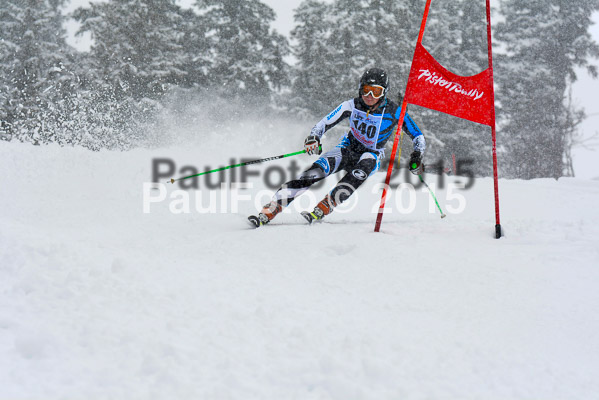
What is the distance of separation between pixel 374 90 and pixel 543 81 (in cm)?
2100

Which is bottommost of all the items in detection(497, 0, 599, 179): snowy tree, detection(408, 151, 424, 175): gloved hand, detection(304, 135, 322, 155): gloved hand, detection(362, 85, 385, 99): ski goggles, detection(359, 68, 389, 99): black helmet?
detection(408, 151, 424, 175): gloved hand

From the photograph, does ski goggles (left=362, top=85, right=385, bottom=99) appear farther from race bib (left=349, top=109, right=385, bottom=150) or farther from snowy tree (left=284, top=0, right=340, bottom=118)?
snowy tree (left=284, top=0, right=340, bottom=118)

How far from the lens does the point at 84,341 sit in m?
2.28

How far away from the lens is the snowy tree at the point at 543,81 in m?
22.5

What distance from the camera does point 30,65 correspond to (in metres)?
21.5

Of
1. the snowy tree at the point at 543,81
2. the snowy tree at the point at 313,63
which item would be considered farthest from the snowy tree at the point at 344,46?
the snowy tree at the point at 543,81

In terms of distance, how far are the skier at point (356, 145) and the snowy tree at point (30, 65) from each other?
1665 cm

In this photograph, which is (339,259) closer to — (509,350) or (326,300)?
(326,300)

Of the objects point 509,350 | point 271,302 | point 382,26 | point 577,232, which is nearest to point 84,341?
point 271,302

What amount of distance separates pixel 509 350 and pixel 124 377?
204 centimetres

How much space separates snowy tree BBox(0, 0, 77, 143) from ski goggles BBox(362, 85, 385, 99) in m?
17.1

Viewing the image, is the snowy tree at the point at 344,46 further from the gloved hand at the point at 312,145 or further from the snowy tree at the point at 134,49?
the gloved hand at the point at 312,145

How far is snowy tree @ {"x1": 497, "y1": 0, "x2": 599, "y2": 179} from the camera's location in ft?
74.0

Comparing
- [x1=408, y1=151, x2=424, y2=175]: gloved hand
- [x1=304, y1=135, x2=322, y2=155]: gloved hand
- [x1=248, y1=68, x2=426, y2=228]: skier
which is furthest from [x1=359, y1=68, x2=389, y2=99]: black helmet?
[x1=408, y1=151, x2=424, y2=175]: gloved hand
